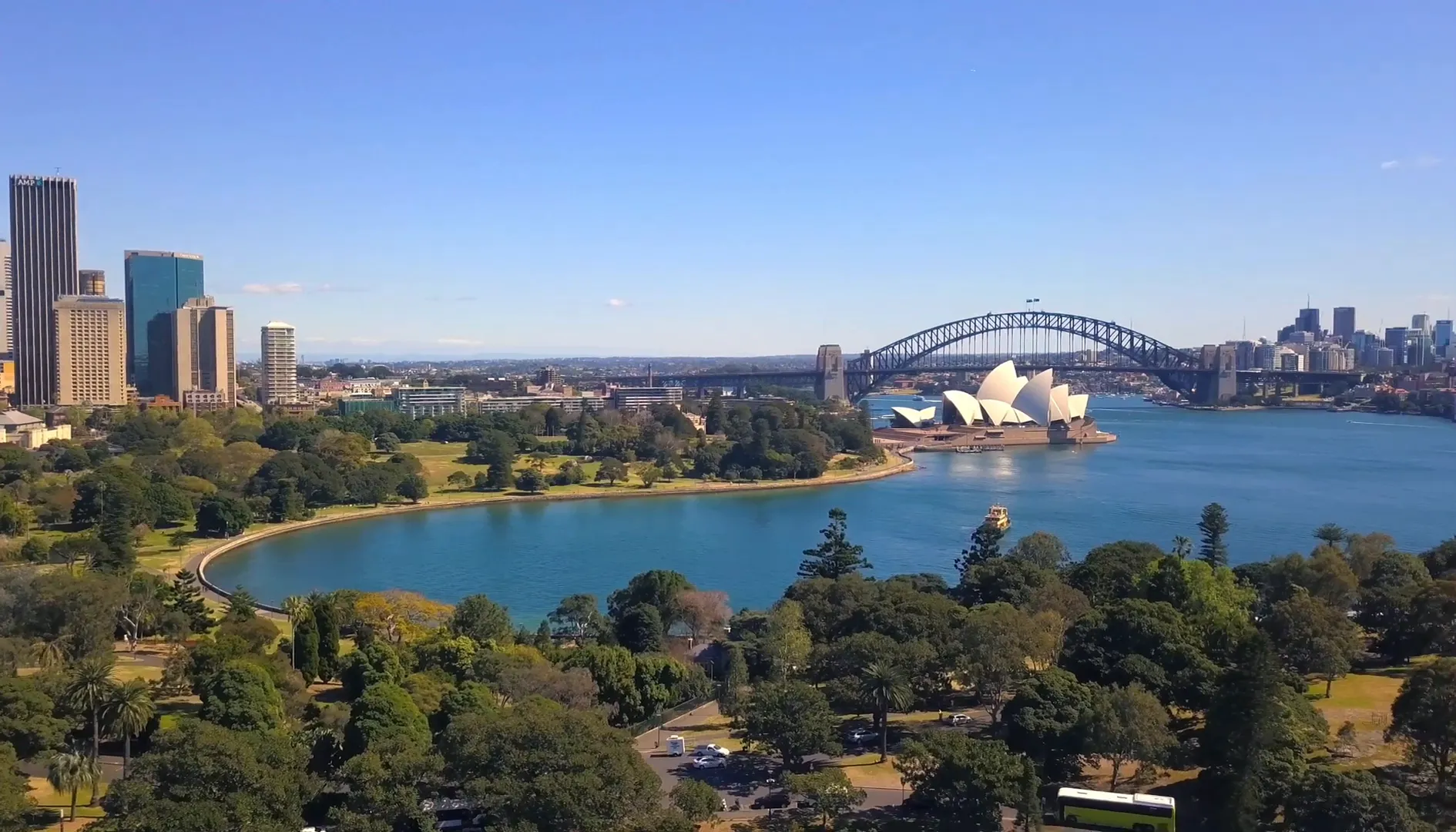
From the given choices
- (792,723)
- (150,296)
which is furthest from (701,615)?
(150,296)

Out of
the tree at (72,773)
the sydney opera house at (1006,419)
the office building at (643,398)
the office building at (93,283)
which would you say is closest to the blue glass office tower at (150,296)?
the office building at (93,283)

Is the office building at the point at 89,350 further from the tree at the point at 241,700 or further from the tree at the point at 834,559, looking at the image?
the tree at the point at 241,700

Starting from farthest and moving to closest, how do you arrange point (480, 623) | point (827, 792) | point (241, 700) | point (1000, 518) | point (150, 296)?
point (150, 296), point (1000, 518), point (480, 623), point (241, 700), point (827, 792)

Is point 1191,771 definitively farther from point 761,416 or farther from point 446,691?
point 761,416

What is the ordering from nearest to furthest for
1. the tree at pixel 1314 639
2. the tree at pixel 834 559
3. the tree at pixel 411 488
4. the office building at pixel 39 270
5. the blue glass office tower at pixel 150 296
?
the tree at pixel 1314 639 → the tree at pixel 834 559 → the tree at pixel 411 488 → the office building at pixel 39 270 → the blue glass office tower at pixel 150 296

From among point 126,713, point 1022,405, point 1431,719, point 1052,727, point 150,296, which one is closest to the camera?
point 1431,719

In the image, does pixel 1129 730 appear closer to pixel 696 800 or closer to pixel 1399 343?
pixel 696 800

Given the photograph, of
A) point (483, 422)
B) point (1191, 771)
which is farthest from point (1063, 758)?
Result: point (483, 422)
